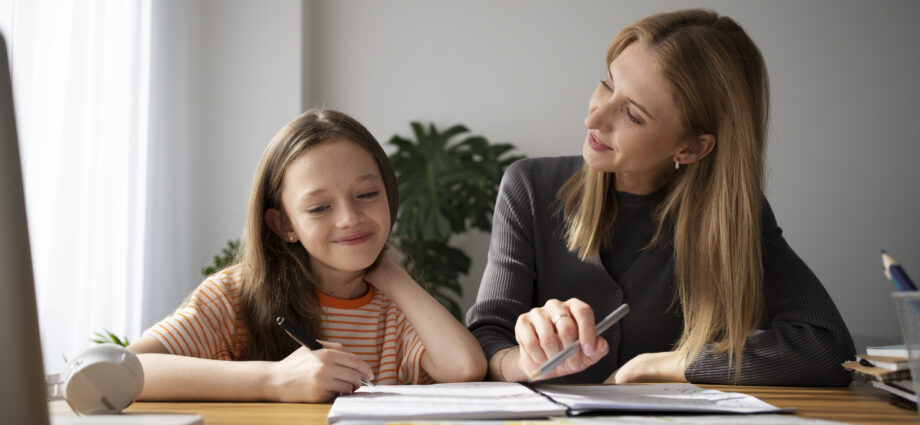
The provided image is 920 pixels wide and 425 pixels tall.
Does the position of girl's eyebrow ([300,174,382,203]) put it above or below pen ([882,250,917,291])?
above

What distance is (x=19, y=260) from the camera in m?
0.47

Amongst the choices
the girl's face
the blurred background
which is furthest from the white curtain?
the girl's face

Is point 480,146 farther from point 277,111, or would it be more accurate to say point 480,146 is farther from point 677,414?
point 677,414

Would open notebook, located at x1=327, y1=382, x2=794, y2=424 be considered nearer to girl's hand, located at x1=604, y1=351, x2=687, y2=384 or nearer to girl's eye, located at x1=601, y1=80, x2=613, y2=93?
girl's hand, located at x1=604, y1=351, x2=687, y2=384

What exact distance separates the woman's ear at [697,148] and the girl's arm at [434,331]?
548 millimetres

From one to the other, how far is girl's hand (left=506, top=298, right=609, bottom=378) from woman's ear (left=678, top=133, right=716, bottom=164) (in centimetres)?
57

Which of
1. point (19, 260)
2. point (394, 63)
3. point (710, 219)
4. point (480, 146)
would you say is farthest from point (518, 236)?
point (394, 63)

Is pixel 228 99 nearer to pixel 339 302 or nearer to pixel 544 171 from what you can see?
pixel 544 171

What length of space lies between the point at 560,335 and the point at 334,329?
0.51 m

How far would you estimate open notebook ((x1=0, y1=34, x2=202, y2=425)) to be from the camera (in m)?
0.46

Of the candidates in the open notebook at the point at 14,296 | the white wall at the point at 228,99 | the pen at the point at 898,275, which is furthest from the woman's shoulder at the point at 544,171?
the white wall at the point at 228,99

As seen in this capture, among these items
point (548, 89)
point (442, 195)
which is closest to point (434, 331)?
point (442, 195)

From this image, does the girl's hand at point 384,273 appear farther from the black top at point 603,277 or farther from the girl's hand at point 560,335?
the girl's hand at point 560,335

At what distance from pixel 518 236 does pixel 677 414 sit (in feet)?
2.46
